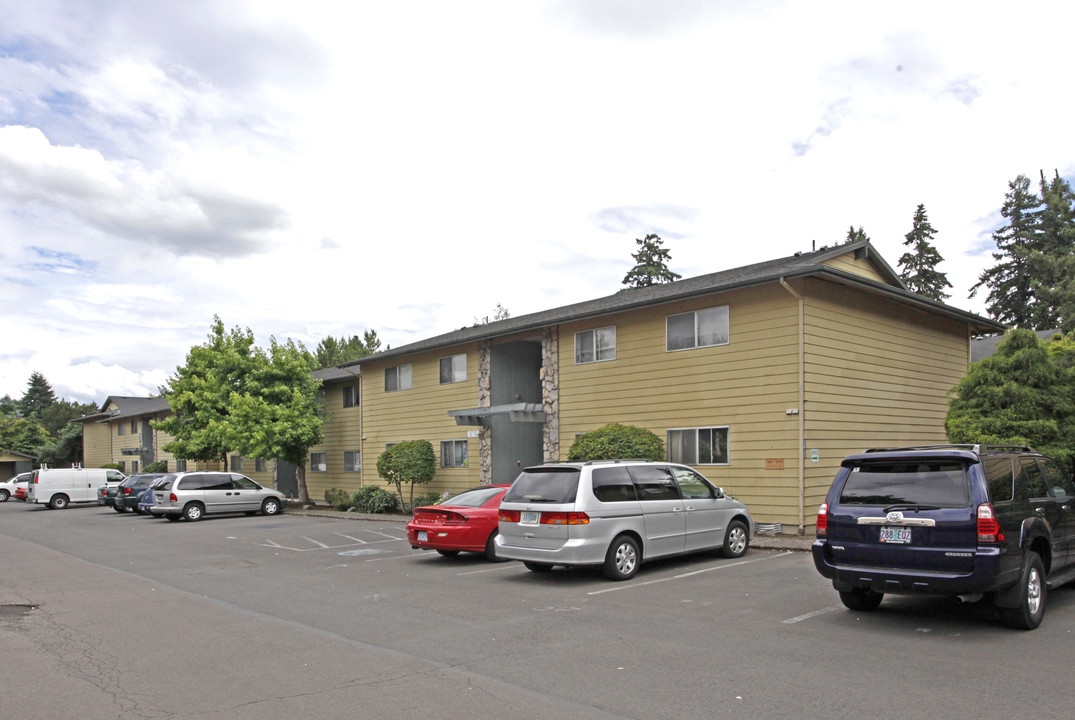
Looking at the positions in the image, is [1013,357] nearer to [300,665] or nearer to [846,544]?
[846,544]

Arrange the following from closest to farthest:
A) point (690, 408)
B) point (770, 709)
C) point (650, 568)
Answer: point (770, 709), point (650, 568), point (690, 408)

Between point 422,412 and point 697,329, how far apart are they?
12052 mm

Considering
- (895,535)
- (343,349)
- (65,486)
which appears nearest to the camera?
(895,535)

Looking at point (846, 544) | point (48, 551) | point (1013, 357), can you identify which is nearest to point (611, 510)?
point (846, 544)

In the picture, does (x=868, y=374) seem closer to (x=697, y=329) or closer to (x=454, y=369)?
(x=697, y=329)

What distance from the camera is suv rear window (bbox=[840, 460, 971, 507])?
7426 millimetres

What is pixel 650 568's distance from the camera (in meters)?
12.1

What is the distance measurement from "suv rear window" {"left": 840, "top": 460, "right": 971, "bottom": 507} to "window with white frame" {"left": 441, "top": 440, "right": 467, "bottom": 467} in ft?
58.2

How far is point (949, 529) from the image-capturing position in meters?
7.25

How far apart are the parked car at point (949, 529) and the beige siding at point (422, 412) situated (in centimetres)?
1710

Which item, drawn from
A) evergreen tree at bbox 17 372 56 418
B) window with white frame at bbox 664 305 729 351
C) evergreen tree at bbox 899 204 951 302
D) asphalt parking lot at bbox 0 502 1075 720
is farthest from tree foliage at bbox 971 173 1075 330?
evergreen tree at bbox 17 372 56 418

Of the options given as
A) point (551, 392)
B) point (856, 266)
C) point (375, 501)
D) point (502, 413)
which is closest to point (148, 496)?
point (375, 501)

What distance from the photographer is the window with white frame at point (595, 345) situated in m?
20.0

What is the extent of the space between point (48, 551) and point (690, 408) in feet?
46.5
